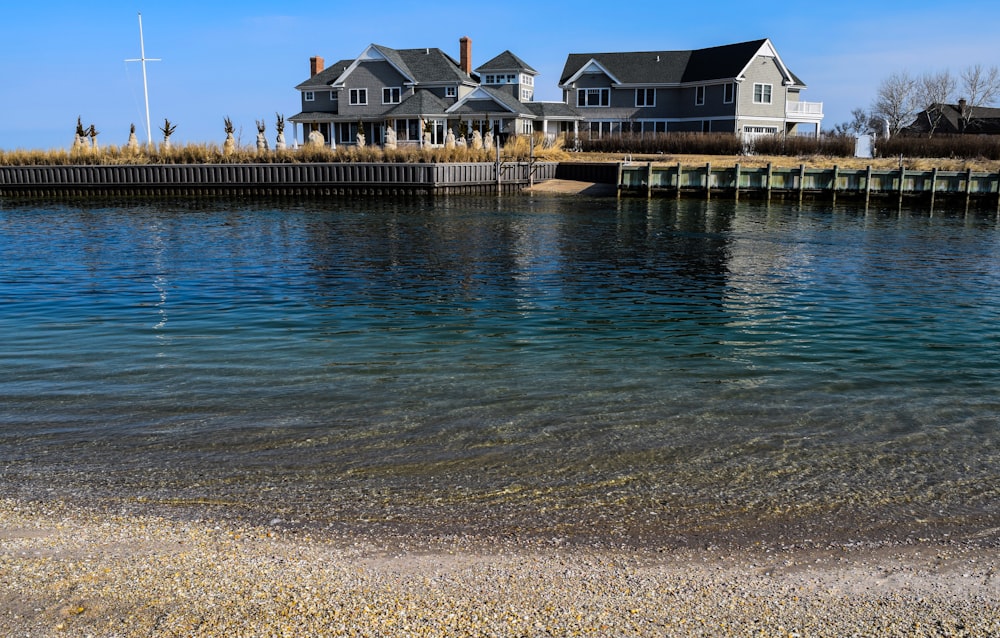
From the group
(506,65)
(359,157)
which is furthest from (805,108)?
(359,157)

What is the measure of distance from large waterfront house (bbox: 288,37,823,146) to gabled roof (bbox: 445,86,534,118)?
8 cm

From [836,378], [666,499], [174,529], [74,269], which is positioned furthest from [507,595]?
[74,269]

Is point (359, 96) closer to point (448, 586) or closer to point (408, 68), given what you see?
point (408, 68)

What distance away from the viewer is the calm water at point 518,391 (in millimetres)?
6938

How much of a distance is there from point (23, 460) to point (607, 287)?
1249 cm

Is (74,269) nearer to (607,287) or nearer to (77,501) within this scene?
(607,287)

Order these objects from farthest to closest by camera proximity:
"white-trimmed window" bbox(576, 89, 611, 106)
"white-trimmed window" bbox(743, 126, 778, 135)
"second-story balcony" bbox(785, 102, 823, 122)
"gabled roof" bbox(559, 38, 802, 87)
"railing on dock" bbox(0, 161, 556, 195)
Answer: "white-trimmed window" bbox(576, 89, 611, 106) → "second-story balcony" bbox(785, 102, 823, 122) → "white-trimmed window" bbox(743, 126, 778, 135) → "gabled roof" bbox(559, 38, 802, 87) → "railing on dock" bbox(0, 161, 556, 195)

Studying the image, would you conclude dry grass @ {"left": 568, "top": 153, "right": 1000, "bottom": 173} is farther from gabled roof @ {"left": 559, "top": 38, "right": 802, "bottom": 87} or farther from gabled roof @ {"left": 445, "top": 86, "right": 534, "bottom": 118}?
gabled roof @ {"left": 559, "top": 38, "right": 802, "bottom": 87}

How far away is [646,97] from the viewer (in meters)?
68.2

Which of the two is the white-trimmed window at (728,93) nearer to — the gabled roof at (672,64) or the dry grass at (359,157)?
the gabled roof at (672,64)

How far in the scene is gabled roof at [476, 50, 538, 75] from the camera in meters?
69.8

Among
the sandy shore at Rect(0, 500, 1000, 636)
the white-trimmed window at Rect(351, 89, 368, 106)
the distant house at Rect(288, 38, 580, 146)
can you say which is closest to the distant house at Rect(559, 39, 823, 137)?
the distant house at Rect(288, 38, 580, 146)

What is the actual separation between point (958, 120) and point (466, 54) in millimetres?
51842

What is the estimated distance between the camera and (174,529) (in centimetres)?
619
